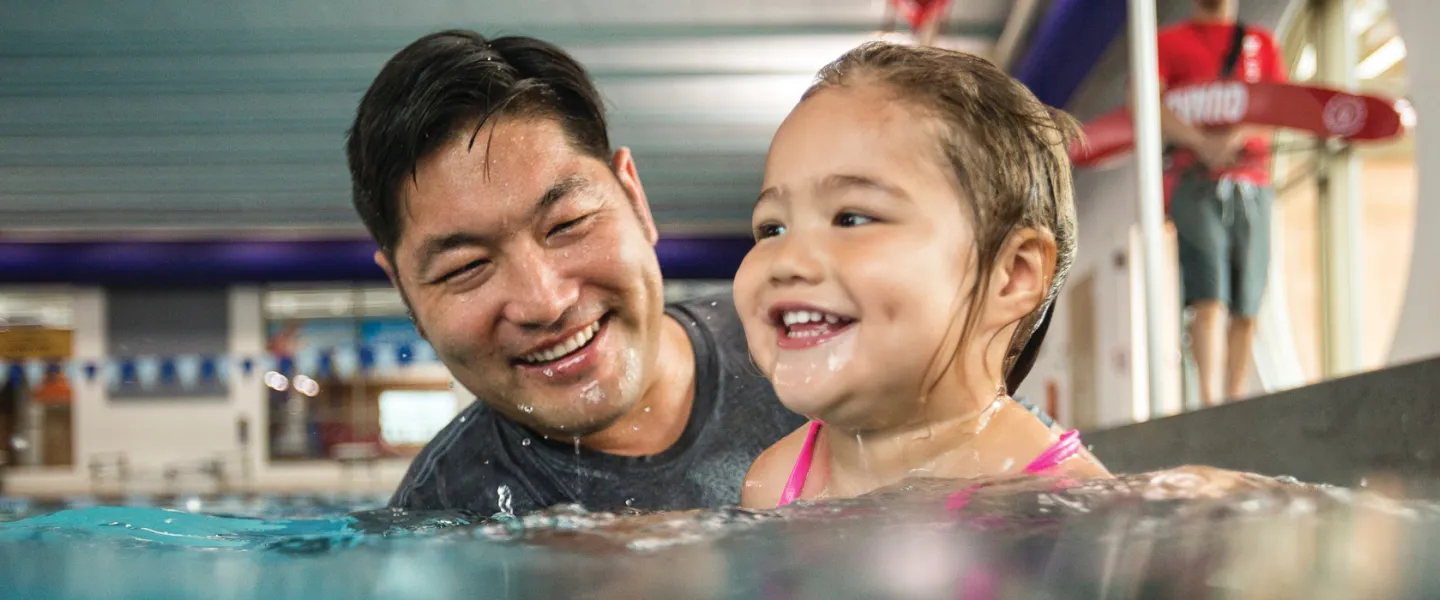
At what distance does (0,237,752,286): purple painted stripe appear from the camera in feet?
34.1

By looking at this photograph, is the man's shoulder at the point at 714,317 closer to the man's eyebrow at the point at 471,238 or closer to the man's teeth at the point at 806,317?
the man's eyebrow at the point at 471,238

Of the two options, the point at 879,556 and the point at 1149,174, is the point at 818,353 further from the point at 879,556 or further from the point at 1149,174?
the point at 1149,174

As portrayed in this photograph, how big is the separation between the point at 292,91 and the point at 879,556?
487 cm

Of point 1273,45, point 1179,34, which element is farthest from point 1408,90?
point 1179,34

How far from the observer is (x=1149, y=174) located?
8.18 ft

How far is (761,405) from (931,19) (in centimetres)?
356

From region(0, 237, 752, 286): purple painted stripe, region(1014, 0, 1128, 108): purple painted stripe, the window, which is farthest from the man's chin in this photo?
the window

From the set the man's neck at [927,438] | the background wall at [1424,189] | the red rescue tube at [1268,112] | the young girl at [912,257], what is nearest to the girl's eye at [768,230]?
the young girl at [912,257]

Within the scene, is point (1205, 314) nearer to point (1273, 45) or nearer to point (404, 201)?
point (1273, 45)

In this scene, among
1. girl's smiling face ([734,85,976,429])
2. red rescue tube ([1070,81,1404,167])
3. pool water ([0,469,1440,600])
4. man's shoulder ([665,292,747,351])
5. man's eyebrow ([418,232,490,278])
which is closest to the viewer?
pool water ([0,469,1440,600])

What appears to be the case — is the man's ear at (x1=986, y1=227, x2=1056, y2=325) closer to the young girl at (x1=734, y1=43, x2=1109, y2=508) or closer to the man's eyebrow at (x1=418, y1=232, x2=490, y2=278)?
the young girl at (x1=734, y1=43, x2=1109, y2=508)

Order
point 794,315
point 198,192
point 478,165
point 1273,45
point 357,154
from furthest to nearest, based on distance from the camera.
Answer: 1. point 198,192
2. point 1273,45
3. point 357,154
4. point 478,165
5. point 794,315

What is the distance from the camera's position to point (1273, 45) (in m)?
4.62

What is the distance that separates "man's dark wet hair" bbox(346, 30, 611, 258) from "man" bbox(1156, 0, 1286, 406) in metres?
2.90
